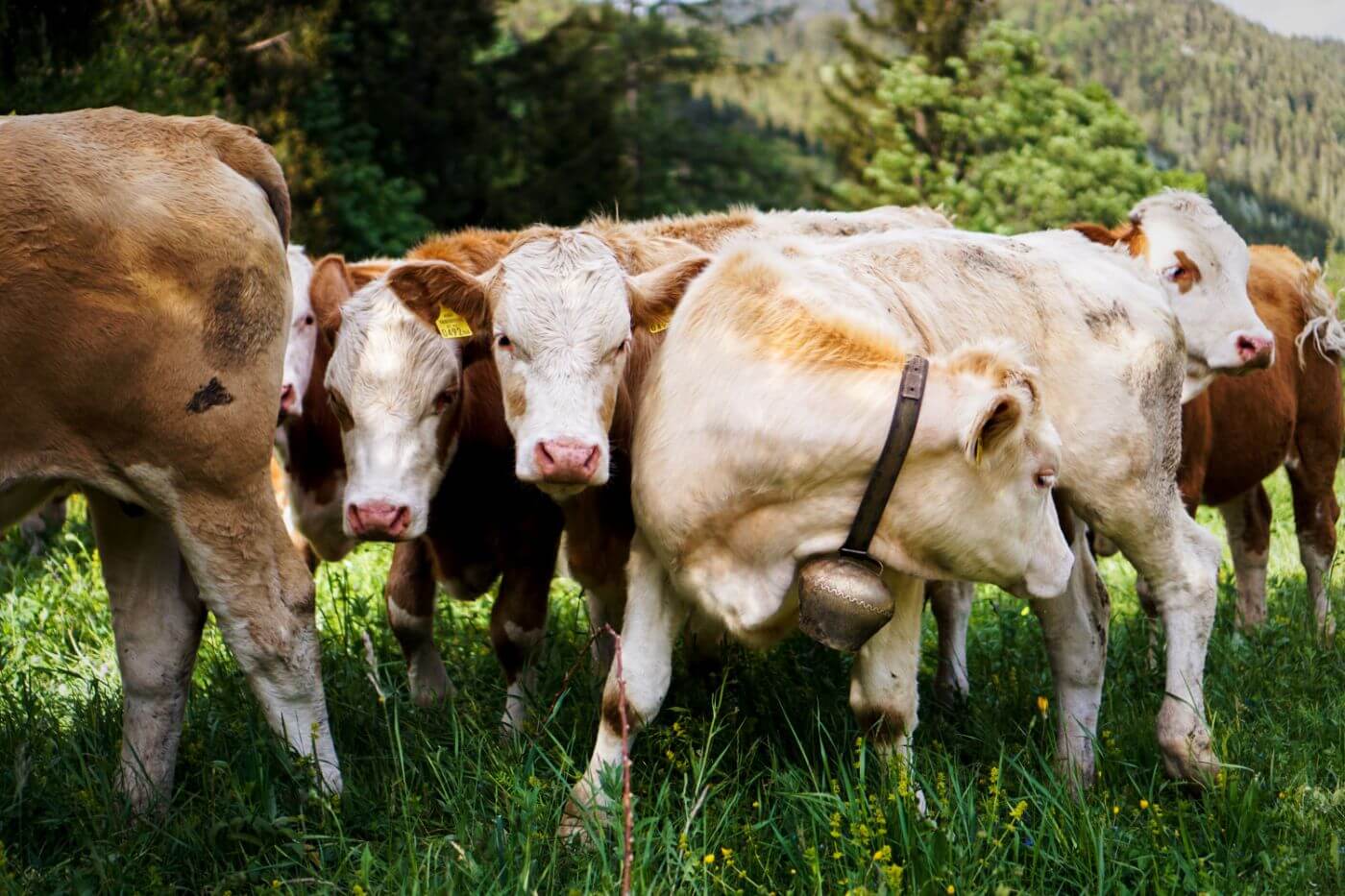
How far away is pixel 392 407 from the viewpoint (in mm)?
4504

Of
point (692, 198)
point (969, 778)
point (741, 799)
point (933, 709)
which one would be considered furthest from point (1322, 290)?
point (692, 198)

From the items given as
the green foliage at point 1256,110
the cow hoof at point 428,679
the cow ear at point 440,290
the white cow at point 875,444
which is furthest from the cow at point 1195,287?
the cow ear at point 440,290

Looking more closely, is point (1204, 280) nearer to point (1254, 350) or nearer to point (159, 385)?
point (1254, 350)

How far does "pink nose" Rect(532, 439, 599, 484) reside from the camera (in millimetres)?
3801

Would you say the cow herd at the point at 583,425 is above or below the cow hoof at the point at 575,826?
above

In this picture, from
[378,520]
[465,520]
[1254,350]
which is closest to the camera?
[378,520]

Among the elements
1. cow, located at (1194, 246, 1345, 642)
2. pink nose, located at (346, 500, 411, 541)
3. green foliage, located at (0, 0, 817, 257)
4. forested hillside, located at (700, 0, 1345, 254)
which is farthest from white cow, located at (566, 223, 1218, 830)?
green foliage, located at (0, 0, 817, 257)

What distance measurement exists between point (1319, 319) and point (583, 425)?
486cm

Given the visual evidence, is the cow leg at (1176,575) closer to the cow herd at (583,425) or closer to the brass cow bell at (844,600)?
the cow herd at (583,425)

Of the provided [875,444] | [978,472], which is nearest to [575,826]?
[875,444]

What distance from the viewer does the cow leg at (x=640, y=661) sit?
3965 mm

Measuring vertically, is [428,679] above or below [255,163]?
below

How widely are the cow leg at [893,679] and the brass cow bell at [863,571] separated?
0.31 meters

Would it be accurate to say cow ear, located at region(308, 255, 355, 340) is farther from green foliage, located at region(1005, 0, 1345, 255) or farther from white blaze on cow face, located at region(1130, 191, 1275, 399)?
green foliage, located at region(1005, 0, 1345, 255)
